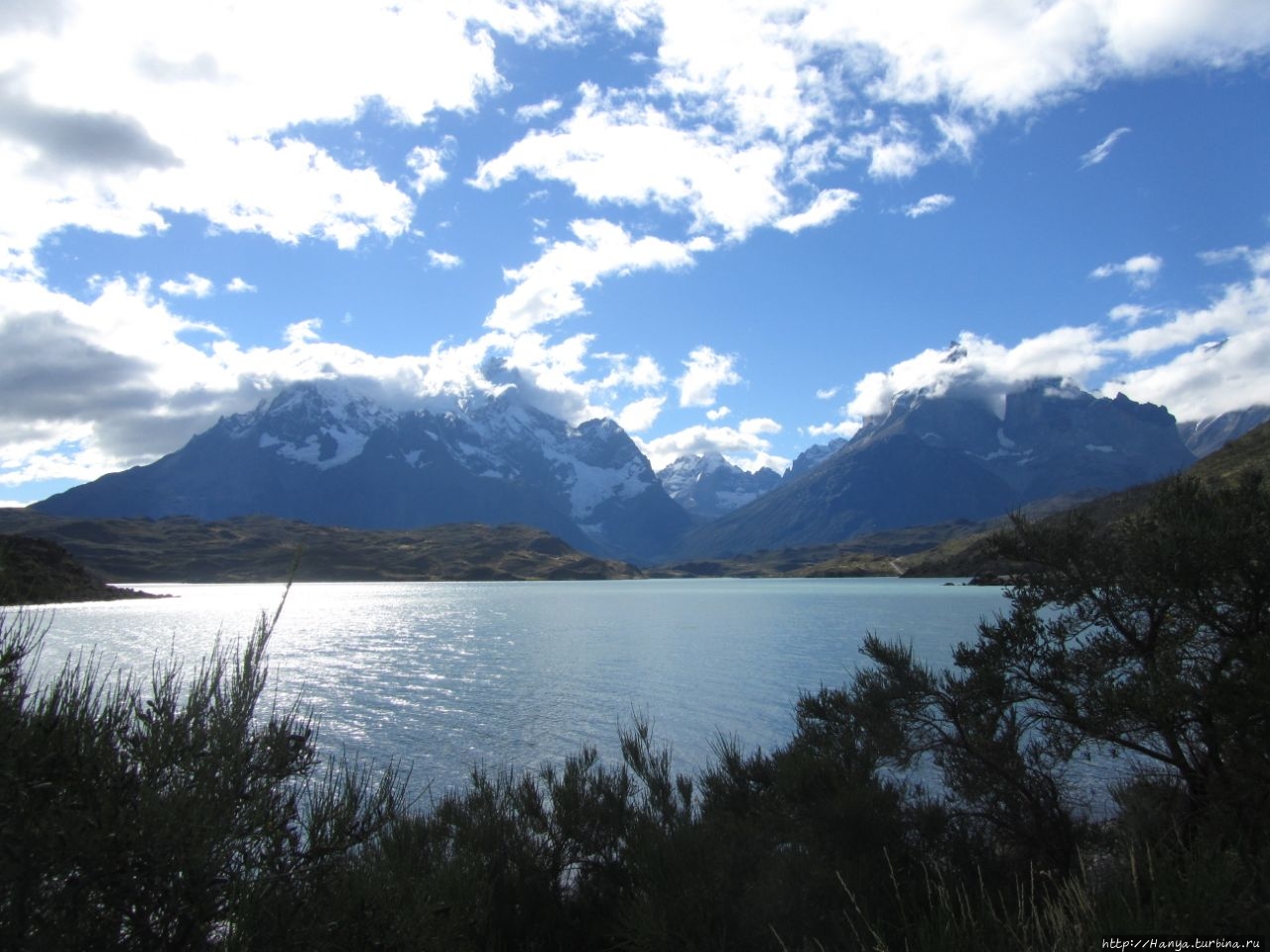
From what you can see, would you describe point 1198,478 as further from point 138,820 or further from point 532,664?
point 532,664

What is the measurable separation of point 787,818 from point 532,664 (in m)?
40.8

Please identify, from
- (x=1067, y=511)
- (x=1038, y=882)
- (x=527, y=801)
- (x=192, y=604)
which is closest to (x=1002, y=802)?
(x=1038, y=882)

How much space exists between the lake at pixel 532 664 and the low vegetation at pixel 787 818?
4.19 feet

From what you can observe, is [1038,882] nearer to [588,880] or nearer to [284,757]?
[588,880]

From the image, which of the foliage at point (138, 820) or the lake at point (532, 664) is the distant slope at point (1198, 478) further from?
the foliage at point (138, 820)

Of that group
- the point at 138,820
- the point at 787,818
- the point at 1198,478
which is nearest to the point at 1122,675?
the point at 1198,478

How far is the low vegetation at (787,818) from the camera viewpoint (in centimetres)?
539

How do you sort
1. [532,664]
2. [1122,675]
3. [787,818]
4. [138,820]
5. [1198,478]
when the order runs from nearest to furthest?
[138,820] < [1122,675] < [1198,478] < [787,818] < [532,664]

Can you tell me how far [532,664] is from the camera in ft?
167

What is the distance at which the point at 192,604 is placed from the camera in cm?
11506

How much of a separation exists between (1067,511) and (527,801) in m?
10.5

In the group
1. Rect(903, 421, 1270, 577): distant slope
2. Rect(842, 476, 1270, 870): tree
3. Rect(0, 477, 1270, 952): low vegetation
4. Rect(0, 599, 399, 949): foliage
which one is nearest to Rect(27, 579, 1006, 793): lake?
Rect(0, 599, 399, 949): foliage

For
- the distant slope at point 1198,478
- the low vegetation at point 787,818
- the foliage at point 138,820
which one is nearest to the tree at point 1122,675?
the low vegetation at point 787,818

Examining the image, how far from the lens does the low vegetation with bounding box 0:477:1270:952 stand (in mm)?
5395
